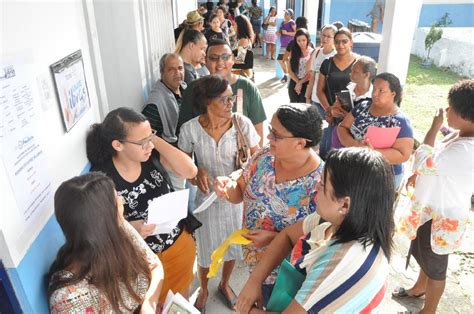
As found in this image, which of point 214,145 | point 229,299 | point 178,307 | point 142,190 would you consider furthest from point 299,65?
point 178,307

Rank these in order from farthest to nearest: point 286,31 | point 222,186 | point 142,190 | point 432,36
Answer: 1. point 432,36
2. point 286,31
3. point 222,186
4. point 142,190

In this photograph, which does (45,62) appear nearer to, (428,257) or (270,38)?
(428,257)

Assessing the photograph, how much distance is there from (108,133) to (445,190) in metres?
2.01

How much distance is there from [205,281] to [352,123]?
5.60 feet

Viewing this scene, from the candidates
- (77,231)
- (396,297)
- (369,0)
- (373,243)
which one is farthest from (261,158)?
(369,0)

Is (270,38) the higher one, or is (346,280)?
(346,280)

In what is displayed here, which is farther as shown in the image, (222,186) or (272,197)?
(222,186)

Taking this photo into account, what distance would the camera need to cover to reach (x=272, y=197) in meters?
1.86

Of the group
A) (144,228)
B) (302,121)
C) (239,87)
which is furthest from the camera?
A: (239,87)

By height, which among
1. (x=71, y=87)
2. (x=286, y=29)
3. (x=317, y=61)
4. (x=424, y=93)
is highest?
(x=71, y=87)

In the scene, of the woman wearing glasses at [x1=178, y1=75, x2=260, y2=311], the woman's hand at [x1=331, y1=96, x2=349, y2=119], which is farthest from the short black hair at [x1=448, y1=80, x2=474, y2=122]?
the woman wearing glasses at [x1=178, y1=75, x2=260, y2=311]

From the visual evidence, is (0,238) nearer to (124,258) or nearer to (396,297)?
(124,258)

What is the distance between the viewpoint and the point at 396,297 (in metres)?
2.84

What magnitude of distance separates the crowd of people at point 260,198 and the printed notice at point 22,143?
0.35 ft
